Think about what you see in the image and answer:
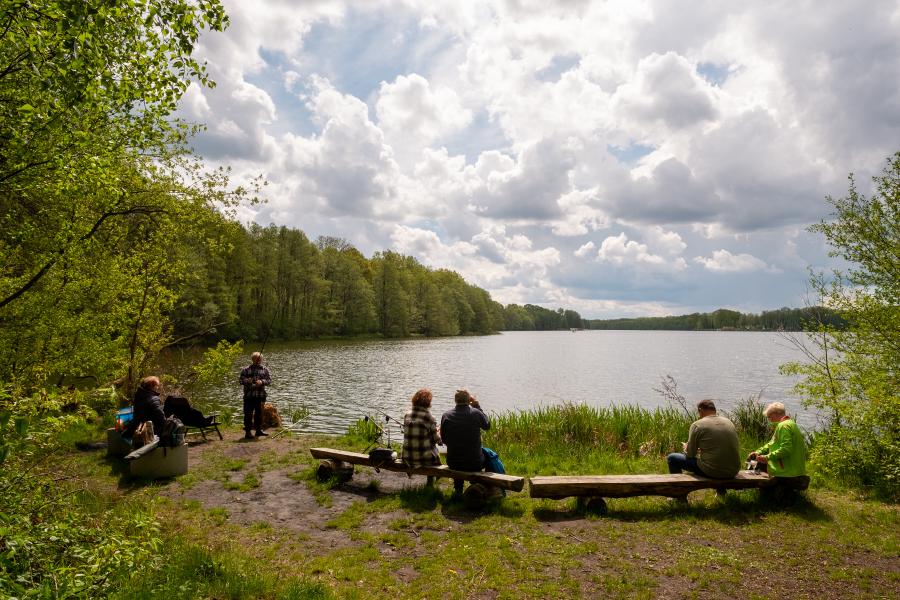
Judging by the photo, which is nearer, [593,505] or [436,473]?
[593,505]

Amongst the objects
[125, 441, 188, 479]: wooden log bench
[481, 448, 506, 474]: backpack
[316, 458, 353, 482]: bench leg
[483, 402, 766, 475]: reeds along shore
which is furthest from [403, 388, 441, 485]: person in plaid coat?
[125, 441, 188, 479]: wooden log bench

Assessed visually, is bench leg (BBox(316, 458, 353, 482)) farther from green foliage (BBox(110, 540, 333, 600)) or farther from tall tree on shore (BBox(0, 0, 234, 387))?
tall tree on shore (BBox(0, 0, 234, 387))

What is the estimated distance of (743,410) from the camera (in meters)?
13.6

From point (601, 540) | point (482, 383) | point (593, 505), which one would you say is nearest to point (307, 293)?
point (482, 383)

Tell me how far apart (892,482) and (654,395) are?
54.1 feet

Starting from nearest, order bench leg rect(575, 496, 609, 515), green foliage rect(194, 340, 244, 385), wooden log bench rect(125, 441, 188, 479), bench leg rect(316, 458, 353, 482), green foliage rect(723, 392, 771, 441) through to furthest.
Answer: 1. bench leg rect(575, 496, 609, 515)
2. wooden log bench rect(125, 441, 188, 479)
3. bench leg rect(316, 458, 353, 482)
4. green foliage rect(194, 340, 244, 385)
5. green foliage rect(723, 392, 771, 441)

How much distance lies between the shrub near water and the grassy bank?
2865mm

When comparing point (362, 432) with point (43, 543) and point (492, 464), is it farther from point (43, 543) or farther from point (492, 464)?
point (43, 543)

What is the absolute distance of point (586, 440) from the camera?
1273 cm

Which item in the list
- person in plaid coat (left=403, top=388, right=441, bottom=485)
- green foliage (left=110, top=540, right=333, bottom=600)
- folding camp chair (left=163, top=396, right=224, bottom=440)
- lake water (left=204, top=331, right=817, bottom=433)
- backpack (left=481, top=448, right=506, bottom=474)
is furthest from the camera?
lake water (left=204, top=331, right=817, bottom=433)

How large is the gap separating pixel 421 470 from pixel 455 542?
199cm

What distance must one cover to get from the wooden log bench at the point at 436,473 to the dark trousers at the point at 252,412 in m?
3.60

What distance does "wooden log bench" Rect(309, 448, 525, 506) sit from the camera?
24.3ft

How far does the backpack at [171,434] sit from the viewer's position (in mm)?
8531
